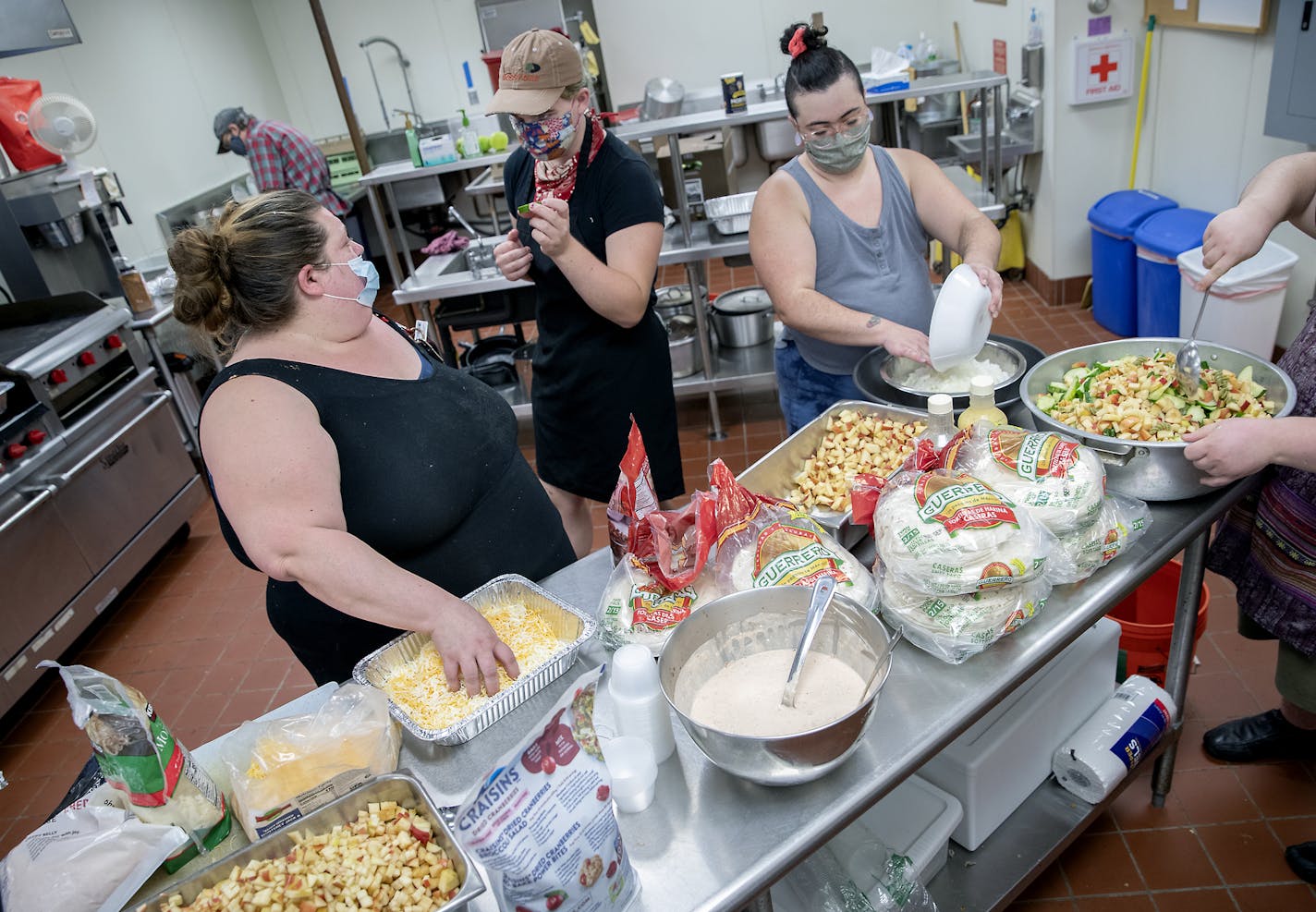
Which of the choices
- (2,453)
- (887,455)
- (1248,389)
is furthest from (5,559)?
(1248,389)

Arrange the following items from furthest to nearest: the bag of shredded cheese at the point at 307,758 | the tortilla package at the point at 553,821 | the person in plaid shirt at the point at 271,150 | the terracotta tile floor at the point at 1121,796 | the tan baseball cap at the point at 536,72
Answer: the person in plaid shirt at the point at 271,150 < the tan baseball cap at the point at 536,72 < the terracotta tile floor at the point at 1121,796 < the bag of shredded cheese at the point at 307,758 < the tortilla package at the point at 553,821

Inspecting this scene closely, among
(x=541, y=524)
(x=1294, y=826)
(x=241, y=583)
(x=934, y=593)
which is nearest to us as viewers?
(x=934, y=593)

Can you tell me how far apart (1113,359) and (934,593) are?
96 cm

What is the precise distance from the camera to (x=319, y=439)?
1421mm

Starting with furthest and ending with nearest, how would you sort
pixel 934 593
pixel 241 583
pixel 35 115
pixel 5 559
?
pixel 35 115, pixel 241 583, pixel 5 559, pixel 934 593

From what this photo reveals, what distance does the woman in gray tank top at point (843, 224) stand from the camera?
2.13 metres

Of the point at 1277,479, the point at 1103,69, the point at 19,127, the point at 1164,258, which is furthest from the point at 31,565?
the point at 1103,69

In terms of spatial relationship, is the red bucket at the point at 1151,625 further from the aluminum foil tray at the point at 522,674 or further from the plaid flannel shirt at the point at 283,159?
the plaid flannel shirt at the point at 283,159

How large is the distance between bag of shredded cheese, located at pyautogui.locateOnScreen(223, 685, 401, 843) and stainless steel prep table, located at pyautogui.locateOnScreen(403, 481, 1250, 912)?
11cm

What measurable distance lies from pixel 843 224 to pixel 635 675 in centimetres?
145

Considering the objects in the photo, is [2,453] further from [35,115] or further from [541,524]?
[541,524]

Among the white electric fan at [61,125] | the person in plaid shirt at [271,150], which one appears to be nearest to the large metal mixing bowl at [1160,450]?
the white electric fan at [61,125]

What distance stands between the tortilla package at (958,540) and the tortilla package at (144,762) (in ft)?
3.35

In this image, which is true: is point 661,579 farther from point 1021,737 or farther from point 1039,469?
point 1021,737
